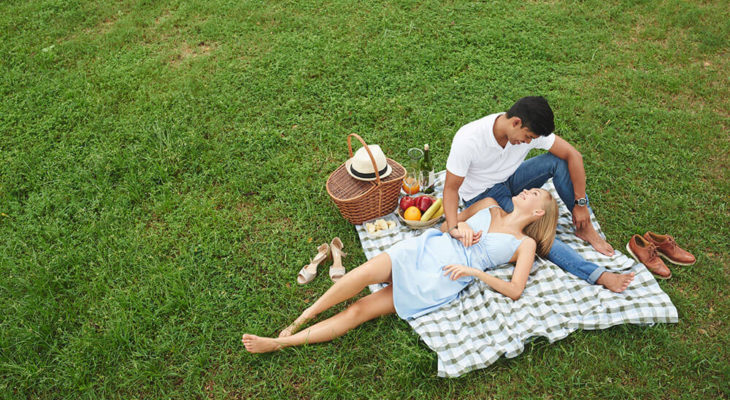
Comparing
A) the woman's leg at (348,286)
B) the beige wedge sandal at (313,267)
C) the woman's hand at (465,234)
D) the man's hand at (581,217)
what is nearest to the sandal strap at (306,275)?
the beige wedge sandal at (313,267)

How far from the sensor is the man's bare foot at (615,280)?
4.42 meters

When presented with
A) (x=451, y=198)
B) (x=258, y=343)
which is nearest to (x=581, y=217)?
(x=451, y=198)

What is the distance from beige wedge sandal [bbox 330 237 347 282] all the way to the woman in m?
0.48

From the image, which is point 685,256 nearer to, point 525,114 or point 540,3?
point 525,114

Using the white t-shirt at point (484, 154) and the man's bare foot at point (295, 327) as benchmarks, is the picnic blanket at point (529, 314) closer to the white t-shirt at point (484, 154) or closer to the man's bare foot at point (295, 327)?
the man's bare foot at point (295, 327)

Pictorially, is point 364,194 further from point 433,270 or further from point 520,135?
point 520,135

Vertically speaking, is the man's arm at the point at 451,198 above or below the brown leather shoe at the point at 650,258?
above

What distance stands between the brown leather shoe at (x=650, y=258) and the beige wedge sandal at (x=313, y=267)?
321 centimetres

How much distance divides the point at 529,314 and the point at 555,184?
1543 millimetres

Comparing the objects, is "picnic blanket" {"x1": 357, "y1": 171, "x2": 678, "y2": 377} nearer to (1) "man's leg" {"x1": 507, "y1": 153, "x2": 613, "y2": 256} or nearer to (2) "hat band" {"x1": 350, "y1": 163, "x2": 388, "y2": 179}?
(1) "man's leg" {"x1": 507, "y1": 153, "x2": 613, "y2": 256}

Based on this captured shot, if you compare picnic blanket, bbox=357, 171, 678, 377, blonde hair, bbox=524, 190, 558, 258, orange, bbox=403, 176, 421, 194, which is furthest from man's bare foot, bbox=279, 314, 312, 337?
blonde hair, bbox=524, 190, 558, 258

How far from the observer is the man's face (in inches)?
167

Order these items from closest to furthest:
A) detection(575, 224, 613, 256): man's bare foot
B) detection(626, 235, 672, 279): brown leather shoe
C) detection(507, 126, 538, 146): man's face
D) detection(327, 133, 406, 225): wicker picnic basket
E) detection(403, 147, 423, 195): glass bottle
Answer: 1. detection(507, 126, 538, 146): man's face
2. detection(626, 235, 672, 279): brown leather shoe
3. detection(575, 224, 613, 256): man's bare foot
4. detection(327, 133, 406, 225): wicker picnic basket
5. detection(403, 147, 423, 195): glass bottle

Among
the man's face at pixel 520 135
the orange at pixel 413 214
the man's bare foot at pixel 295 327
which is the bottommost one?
the man's bare foot at pixel 295 327
